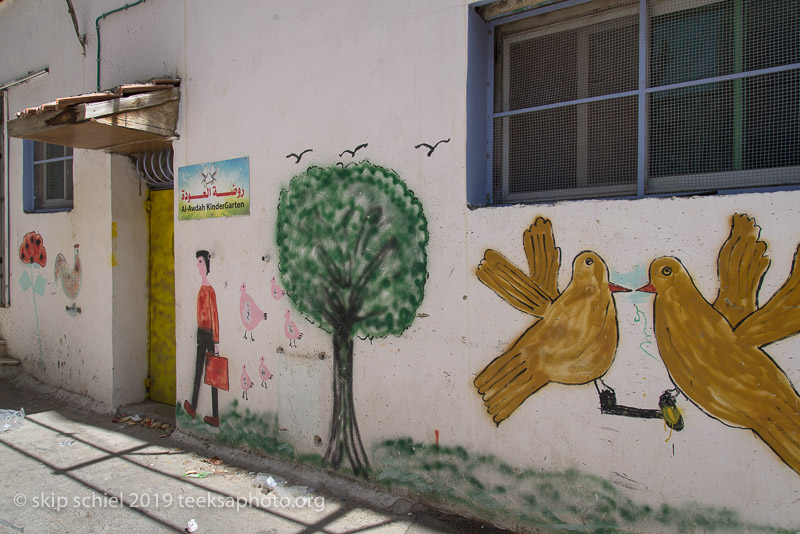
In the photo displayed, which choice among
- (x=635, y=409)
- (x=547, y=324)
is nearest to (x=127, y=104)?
(x=547, y=324)

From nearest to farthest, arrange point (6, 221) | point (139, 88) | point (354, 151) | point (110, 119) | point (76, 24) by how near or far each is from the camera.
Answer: point (354, 151)
point (110, 119)
point (139, 88)
point (76, 24)
point (6, 221)

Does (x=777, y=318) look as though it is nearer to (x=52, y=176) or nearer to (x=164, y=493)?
(x=164, y=493)

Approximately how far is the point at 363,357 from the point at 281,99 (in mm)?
2061

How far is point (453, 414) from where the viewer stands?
3.17 m

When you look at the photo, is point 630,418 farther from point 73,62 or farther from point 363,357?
point 73,62

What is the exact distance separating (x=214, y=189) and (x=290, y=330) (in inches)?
57.4

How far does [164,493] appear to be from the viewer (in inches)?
Result: 144

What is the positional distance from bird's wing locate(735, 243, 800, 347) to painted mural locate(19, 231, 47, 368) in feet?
22.5

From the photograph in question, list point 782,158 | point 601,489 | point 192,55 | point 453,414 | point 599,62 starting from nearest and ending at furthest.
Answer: point 782,158 < point 601,489 < point 599,62 < point 453,414 < point 192,55

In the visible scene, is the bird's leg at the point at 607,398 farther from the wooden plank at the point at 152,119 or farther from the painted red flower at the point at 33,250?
the painted red flower at the point at 33,250

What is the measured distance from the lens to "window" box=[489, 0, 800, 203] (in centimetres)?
252

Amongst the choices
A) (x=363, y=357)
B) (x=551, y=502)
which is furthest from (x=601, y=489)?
(x=363, y=357)

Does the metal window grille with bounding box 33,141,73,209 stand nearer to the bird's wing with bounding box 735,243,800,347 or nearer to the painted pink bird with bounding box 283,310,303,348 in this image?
the painted pink bird with bounding box 283,310,303,348

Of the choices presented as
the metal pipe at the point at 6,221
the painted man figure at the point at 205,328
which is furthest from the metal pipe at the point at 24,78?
the painted man figure at the point at 205,328
